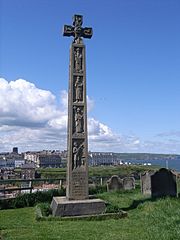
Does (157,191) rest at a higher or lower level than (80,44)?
lower

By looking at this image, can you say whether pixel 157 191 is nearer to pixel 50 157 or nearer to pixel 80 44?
pixel 80 44

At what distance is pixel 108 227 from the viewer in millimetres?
10258

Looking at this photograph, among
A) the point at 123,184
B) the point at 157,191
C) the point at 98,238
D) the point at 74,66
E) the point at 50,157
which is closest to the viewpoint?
the point at 98,238

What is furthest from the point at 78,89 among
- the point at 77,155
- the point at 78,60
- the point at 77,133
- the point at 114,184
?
the point at 114,184

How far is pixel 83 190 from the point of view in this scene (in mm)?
13516

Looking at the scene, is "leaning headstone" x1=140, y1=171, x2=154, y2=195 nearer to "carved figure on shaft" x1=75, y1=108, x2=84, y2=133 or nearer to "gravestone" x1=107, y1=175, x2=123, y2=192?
"gravestone" x1=107, y1=175, x2=123, y2=192

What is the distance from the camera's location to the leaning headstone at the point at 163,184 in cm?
1678

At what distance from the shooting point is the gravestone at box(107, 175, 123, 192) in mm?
21297

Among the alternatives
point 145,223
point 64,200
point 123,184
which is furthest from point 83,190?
point 123,184

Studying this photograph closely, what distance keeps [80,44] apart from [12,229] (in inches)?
325

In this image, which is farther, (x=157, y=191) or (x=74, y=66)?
(x=157, y=191)

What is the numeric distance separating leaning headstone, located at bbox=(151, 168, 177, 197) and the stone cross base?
5.02 meters

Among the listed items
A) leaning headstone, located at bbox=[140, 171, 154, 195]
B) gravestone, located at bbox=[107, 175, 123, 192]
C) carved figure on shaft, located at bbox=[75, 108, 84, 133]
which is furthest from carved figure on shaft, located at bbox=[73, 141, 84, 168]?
gravestone, located at bbox=[107, 175, 123, 192]

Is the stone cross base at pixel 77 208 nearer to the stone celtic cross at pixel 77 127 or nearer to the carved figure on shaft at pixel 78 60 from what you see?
the stone celtic cross at pixel 77 127
